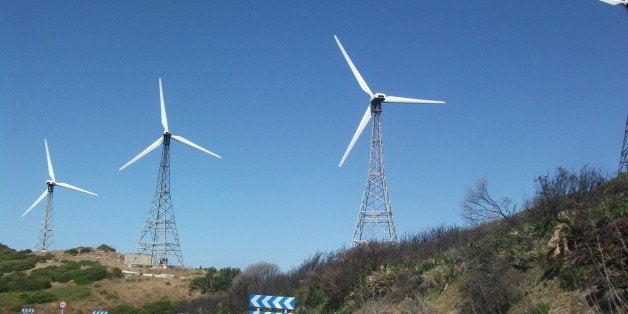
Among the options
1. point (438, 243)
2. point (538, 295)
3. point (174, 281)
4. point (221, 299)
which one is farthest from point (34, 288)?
point (538, 295)

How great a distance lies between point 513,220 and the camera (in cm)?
1692

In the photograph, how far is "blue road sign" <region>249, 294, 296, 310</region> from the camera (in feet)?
63.1

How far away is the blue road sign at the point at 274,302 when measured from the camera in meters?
19.2

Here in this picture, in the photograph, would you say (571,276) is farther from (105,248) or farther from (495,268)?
(105,248)

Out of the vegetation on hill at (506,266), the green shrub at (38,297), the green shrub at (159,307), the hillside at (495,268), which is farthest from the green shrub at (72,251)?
the vegetation on hill at (506,266)

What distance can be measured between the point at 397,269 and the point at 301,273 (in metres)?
9.51

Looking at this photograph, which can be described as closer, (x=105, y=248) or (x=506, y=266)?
(x=506, y=266)

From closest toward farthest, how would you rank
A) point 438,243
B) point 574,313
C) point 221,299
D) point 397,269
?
point 574,313 → point 397,269 → point 438,243 → point 221,299

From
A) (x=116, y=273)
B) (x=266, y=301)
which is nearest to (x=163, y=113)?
(x=116, y=273)

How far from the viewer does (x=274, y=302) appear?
63.4ft

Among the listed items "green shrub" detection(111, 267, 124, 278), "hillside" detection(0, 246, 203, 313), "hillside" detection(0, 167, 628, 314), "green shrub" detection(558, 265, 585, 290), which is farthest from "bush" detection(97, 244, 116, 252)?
"green shrub" detection(558, 265, 585, 290)

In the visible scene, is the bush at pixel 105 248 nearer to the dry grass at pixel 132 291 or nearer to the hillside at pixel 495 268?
the dry grass at pixel 132 291

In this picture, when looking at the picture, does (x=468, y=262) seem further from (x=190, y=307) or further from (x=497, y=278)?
(x=190, y=307)

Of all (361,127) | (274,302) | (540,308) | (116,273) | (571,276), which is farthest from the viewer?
(116,273)
